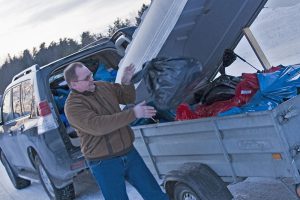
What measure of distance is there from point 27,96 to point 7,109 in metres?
1.43

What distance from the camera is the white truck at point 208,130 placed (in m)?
3.27

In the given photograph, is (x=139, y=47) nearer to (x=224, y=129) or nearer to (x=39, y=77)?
(x=224, y=129)

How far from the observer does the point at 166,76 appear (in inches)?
167

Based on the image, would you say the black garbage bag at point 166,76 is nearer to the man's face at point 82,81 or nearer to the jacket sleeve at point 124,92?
the jacket sleeve at point 124,92

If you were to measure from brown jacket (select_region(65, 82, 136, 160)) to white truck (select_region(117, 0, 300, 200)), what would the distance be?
43cm

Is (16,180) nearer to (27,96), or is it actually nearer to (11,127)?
(11,127)

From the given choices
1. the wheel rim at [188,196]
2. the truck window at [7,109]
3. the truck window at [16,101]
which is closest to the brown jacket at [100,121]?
the wheel rim at [188,196]

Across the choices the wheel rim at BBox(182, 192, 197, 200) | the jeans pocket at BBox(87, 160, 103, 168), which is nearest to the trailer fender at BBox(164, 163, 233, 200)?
the wheel rim at BBox(182, 192, 197, 200)

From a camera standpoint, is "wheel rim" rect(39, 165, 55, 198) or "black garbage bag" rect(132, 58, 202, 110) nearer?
"black garbage bag" rect(132, 58, 202, 110)

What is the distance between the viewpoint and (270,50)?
9.95m

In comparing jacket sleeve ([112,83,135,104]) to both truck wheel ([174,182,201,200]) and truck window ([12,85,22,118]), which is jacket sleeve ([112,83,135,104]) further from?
truck window ([12,85,22,118])

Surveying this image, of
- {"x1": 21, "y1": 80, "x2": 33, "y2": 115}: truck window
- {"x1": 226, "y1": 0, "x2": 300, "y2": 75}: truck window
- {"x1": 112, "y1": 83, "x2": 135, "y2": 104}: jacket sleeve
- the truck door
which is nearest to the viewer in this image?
{"x1": 112, "y1": 83, "x2": 135, "y2": 104}: jacket sleeve

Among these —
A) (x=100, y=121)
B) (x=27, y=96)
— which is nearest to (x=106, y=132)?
(x=100, y=121)

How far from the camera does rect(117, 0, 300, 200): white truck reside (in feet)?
10.7
